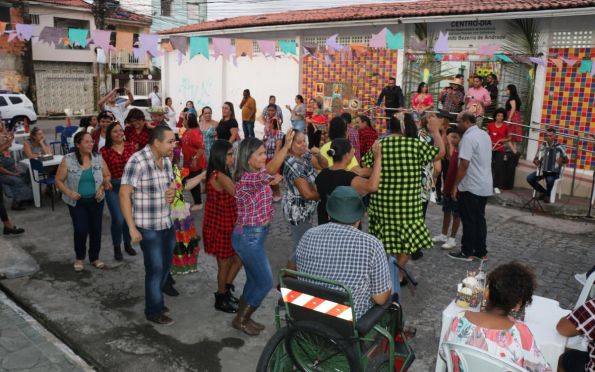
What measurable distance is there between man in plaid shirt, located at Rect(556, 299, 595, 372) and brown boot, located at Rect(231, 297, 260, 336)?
2.49 m

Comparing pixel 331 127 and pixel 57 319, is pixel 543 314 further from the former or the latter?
pixel 57 319

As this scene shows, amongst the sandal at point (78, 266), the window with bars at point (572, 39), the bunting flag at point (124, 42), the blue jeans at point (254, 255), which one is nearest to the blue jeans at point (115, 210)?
the sandal at point (78, 266)

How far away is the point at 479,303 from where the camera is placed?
365 centimetres

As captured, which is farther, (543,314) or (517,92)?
(517,92)

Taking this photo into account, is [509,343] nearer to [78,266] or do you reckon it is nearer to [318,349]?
[318,349]

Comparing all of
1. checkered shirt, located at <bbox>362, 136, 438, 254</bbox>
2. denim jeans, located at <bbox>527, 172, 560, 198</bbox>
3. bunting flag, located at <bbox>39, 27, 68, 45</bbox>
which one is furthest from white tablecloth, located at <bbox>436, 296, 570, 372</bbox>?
bunting flag, located at <bbox>39, 27, 68, 45</bbox>

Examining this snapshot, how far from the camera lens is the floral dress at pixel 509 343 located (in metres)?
2.71

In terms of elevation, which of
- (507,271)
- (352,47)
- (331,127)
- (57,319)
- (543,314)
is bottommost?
(57,319)

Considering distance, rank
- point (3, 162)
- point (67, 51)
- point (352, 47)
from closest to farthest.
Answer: point (3, 162), point (352, 47), point (67, 51)

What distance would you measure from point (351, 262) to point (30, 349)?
2976 mm

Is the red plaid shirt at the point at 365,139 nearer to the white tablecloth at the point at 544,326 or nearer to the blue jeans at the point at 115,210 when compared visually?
the blue jeans at the point at 115,210

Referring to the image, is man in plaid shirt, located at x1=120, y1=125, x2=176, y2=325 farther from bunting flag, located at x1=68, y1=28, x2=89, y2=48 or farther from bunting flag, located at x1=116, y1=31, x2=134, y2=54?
bunting flag, located at x1=68, y1=28, x2=89, y2=48

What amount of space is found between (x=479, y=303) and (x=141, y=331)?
2975mm

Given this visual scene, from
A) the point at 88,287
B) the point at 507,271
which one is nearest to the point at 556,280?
the point at 507,271
